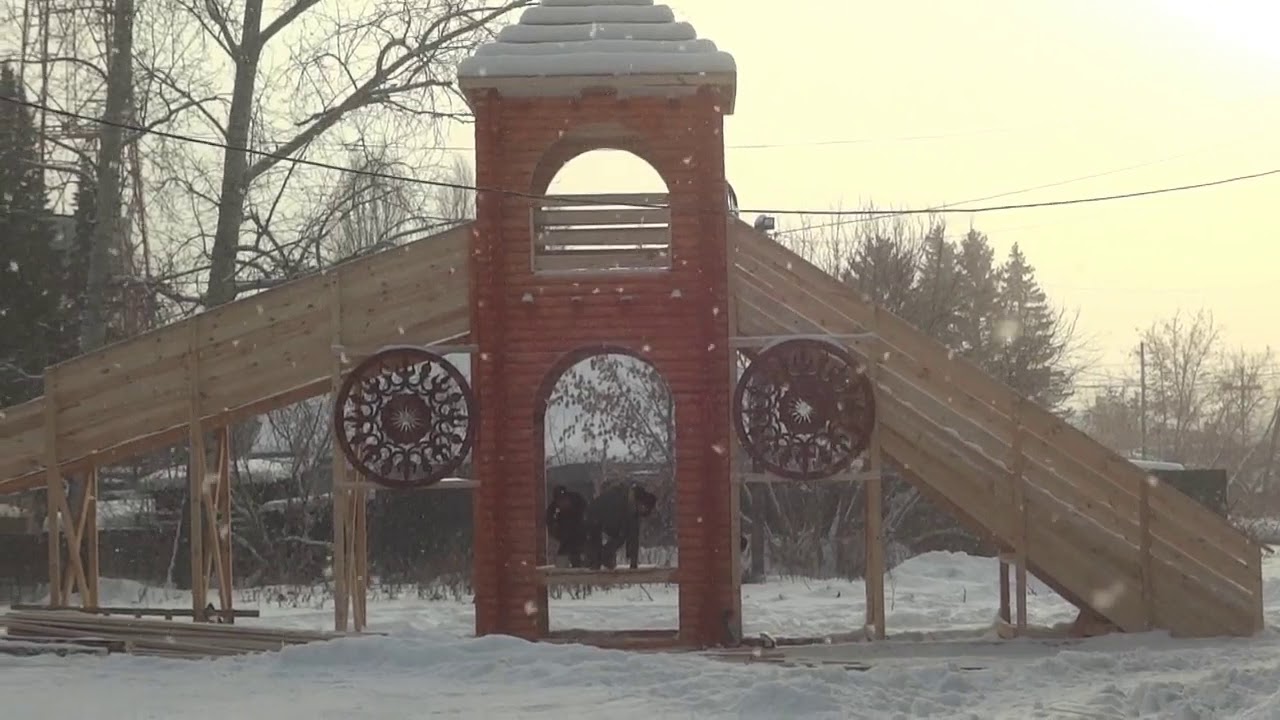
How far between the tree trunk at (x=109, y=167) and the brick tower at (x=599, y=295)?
8.88 metres

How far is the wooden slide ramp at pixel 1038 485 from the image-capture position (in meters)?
14.6

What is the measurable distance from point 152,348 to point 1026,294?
5233 centimetres

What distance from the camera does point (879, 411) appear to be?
15078mm

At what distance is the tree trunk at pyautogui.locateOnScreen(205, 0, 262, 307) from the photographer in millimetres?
23266

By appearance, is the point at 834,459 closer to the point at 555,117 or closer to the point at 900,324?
the point at 900,324

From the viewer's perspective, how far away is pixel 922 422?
15.0 meters

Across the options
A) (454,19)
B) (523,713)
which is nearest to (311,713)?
(523,713)

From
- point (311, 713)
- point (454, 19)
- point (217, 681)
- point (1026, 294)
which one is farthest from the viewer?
point (1026, 294)

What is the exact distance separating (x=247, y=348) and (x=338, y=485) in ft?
6.11

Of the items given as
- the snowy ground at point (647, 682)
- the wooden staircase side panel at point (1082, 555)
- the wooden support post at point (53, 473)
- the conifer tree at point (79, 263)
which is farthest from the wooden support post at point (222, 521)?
the conifer tree at point (79, 263)

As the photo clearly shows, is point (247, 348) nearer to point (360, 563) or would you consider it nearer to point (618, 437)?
point (360, 563)

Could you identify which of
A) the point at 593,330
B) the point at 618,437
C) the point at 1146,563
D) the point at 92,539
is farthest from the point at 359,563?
the point at 618,437

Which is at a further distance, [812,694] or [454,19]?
[454,19]

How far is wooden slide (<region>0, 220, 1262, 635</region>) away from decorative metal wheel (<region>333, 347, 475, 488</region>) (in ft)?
1.84
